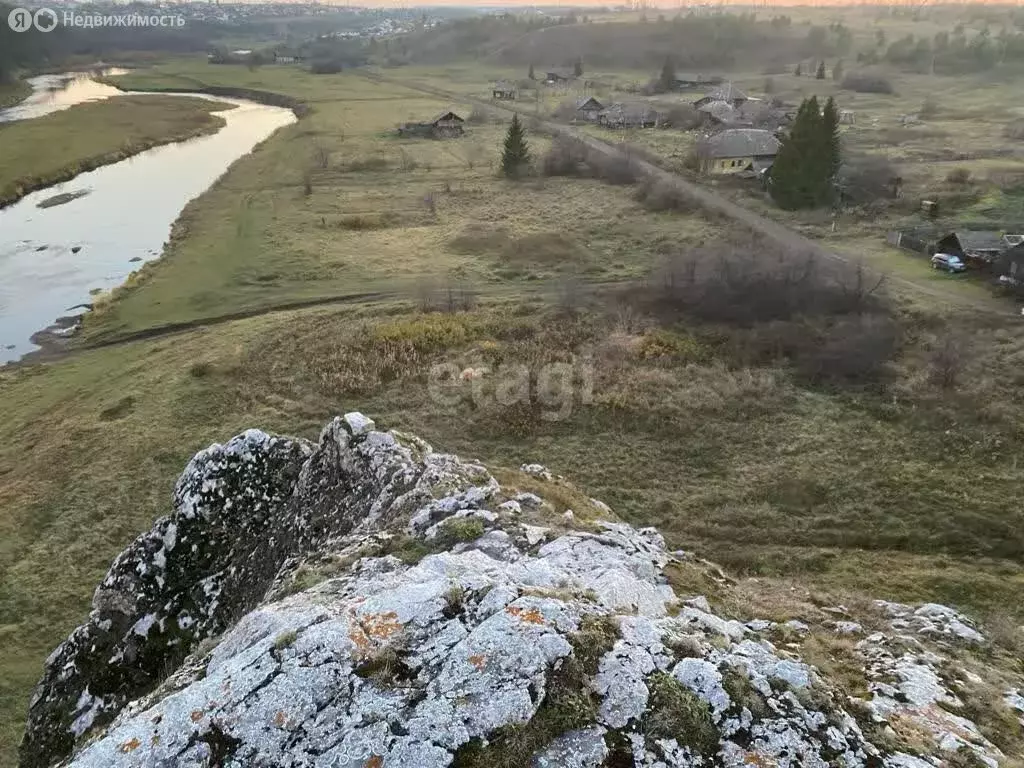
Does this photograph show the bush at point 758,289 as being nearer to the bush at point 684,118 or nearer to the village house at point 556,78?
the bush at point 684,118

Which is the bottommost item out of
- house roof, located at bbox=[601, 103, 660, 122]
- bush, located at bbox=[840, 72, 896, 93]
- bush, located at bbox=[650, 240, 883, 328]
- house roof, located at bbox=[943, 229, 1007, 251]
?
bush, located at bbox=[650, 240, 883, 328]

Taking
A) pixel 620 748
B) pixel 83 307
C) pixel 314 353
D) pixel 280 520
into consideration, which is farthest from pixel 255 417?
pixel 620 748

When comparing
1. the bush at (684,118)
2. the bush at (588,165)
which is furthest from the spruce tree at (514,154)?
the bush at (684,118)

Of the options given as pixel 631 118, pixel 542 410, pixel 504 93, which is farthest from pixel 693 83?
pixel 542 410

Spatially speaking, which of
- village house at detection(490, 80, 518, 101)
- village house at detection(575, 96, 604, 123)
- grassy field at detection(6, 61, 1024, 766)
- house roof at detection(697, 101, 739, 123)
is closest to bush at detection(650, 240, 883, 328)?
grassy field at detection(6, 61, 1024, 766)

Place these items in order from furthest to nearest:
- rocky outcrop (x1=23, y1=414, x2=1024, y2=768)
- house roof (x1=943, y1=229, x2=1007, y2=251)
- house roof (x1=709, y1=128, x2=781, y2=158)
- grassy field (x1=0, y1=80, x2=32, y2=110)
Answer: grassy field (x1=0, y1=80, x2=32, y2=110) < house roof (x1=709, y1=128, x2=781, y2=158) < house roof (x1=943, y1=229, x2=1007, y2=251) < rocky outcrop (x1=23, y1=414, x2=1024, y2=768)

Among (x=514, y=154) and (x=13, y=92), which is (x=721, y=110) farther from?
(x=13, y=92)

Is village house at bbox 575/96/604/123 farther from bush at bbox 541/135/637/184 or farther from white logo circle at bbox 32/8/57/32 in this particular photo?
white logo circle at bbox 32/8/57/32
